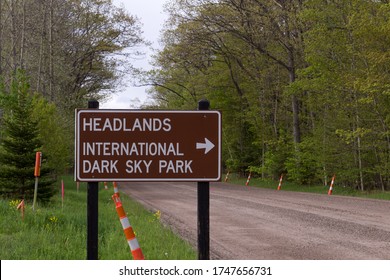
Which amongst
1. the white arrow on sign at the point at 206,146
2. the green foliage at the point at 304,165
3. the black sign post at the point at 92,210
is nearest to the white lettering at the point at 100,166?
the black sign post at the point at 92,210

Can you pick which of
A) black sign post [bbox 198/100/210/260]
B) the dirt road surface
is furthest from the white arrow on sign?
the dirt road surface

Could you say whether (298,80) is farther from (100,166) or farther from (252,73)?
(100,166)

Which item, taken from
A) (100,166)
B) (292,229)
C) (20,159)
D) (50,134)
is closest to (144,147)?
(100,166)

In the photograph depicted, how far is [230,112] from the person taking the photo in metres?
46.0

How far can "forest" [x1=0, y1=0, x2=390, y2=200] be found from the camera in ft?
76.5

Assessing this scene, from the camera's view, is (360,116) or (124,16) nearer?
(360,116)

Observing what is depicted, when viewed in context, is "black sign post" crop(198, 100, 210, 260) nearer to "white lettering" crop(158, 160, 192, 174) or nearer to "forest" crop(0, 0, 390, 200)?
"white lettering" crop(158, 160, 192, 174)

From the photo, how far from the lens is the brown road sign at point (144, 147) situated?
522 centimetres

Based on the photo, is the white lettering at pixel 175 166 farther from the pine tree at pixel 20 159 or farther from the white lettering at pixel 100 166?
the pine tree at pixel 20 159

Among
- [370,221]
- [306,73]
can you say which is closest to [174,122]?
[370,221]

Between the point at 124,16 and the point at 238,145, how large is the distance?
14373 mm

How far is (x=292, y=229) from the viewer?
12375 mm

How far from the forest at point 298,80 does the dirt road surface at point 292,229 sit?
22.2 feet

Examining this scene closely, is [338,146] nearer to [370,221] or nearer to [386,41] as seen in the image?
[386,41]
